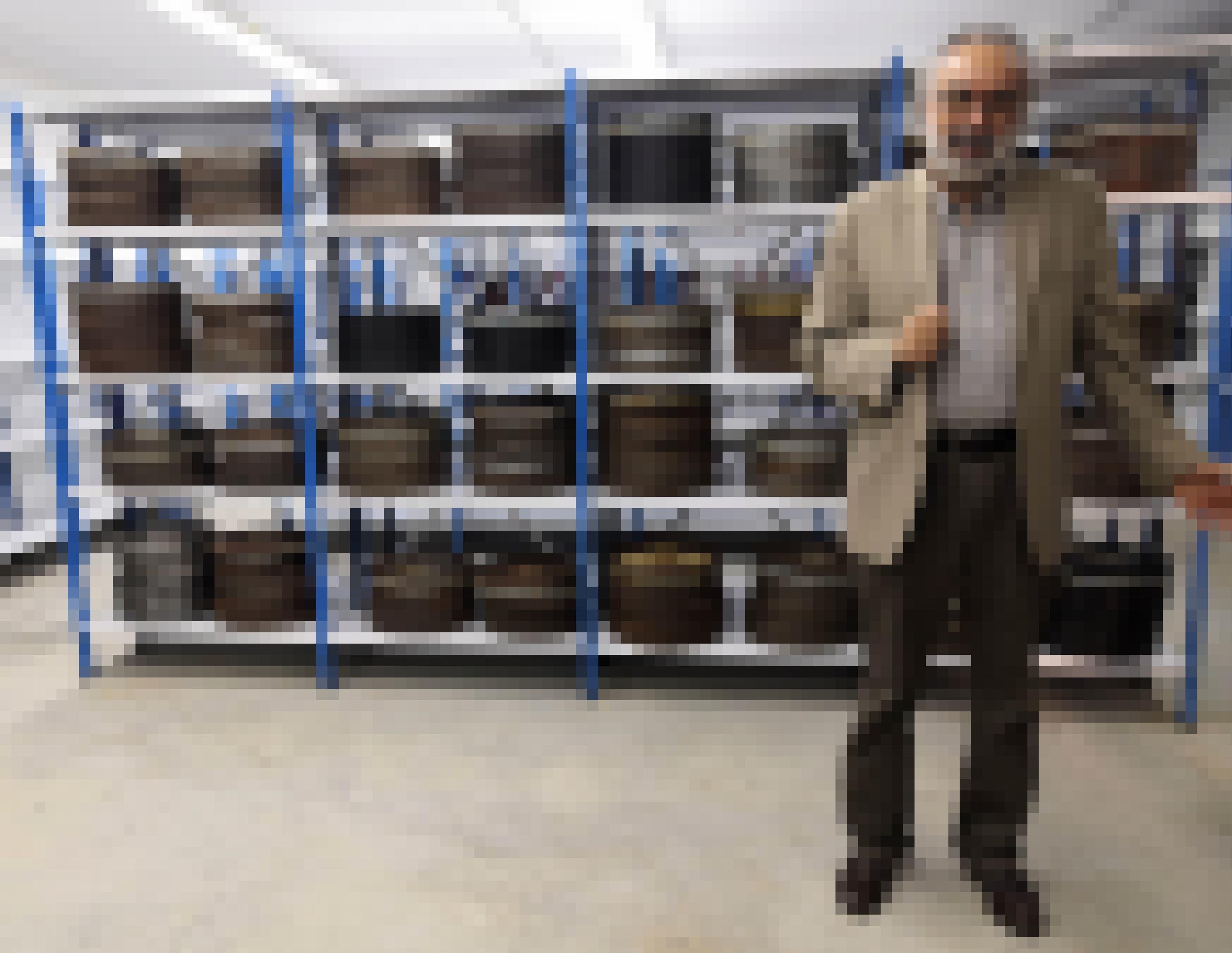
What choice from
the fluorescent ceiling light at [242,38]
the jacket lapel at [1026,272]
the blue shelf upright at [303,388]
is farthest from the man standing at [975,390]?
the fluorescent ceiling light at [242,38]

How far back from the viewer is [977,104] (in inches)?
76.9

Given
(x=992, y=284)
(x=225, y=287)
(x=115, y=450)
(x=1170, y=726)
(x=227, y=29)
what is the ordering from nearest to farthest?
1. (x=992, y=284)
2. (x=1170, y=726)
3. (x=115, y=450)
4. (x=225, y=287)
5. (x=227, y=29)

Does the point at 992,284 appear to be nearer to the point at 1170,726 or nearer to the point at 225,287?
the point at 1170,726

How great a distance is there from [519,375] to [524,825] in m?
1.58

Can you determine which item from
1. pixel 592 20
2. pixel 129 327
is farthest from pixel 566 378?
pixel 592 20

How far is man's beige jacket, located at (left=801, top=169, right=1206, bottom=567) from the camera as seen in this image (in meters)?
1.99

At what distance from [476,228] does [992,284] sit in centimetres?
216

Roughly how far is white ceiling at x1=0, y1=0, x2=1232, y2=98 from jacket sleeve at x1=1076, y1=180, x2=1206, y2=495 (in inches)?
129

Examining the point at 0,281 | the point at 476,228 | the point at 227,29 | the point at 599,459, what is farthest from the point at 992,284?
the point at 0,281

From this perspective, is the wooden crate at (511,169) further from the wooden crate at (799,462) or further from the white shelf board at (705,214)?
the wooden crate at (799,462)

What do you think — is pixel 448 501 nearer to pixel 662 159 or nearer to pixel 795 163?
pixel 662 159

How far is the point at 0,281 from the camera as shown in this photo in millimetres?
6027

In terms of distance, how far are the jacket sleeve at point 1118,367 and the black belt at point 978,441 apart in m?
0.25

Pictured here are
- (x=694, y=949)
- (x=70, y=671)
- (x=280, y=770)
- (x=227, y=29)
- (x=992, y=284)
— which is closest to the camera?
(x=992, y=284)
